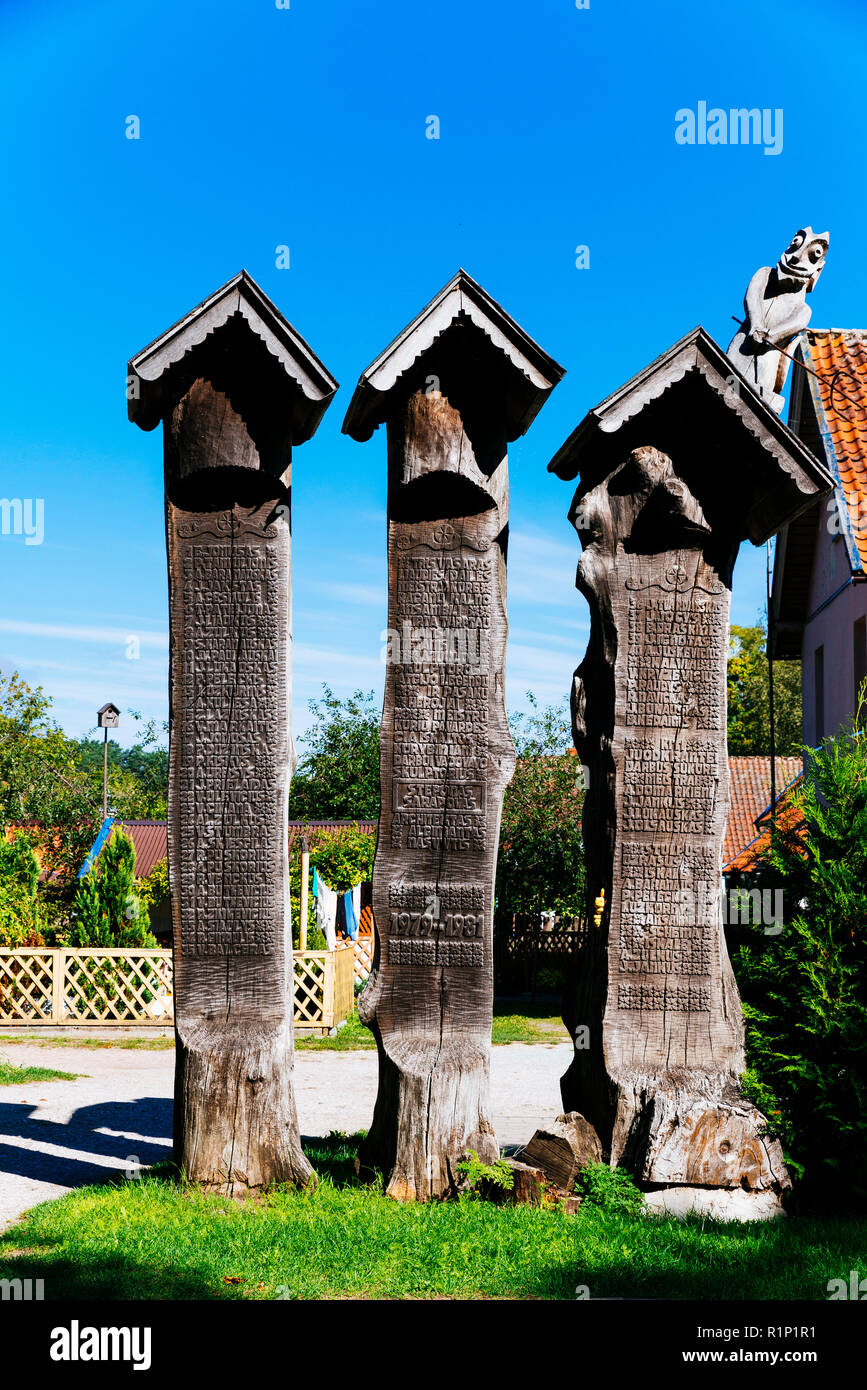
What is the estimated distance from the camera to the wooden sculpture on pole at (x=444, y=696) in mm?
5719

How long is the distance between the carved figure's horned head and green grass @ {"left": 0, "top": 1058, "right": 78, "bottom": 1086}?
1053 cm

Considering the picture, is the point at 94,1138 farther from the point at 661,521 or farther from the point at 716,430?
the point at 716,430

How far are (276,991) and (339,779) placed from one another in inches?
1217

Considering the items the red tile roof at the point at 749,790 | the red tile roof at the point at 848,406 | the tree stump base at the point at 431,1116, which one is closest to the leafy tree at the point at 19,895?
the red tile roof at the point at 848,406

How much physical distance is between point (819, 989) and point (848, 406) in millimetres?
9272

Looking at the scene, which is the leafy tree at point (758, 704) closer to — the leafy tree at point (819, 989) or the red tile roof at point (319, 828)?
the red tile roof at point (319, 828)

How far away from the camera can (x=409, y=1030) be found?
574 cm

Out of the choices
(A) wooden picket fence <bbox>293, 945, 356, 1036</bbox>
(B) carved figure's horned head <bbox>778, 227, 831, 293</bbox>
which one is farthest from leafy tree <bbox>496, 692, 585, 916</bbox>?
(B) carved figure's horned head <bbox>778, 227, 831, 293</bbox>

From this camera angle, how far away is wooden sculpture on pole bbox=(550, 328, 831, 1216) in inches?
228

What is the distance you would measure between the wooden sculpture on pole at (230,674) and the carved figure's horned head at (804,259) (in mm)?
3383

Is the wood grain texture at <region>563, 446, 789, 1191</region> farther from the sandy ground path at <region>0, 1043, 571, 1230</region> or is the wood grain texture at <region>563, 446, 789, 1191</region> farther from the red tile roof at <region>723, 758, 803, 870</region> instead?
the red tile roof at <region>723, 758, 803, 870</region>

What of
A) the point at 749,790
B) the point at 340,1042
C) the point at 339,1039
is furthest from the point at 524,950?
the point at 749,790

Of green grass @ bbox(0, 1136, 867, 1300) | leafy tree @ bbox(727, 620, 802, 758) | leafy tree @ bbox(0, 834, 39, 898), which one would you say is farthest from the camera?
leafy tree @ bbox(727, 620, 802, 758)
